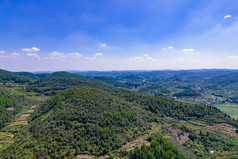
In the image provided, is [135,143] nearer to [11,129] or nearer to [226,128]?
[226,128]

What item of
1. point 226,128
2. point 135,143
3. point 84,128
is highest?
point 84,128

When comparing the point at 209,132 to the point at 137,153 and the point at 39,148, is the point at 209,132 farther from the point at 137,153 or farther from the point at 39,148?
the point at 39,148

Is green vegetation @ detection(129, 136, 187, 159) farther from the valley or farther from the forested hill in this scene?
the forested hill

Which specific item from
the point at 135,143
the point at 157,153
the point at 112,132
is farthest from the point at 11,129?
the point at 157,153

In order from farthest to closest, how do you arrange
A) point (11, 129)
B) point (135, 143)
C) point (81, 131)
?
point (11, 129) < point (135, 143) < point (81, 131)

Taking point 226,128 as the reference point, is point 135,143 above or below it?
above

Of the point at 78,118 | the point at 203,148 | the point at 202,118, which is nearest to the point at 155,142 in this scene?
the point at 203,148
